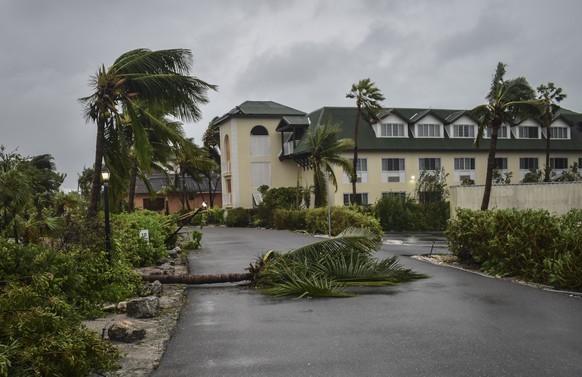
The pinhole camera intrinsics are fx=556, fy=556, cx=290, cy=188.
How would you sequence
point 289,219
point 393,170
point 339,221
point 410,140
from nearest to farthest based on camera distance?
point 339,221
point 289,219
point 393,170
point 410,140

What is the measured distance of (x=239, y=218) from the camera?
155ft

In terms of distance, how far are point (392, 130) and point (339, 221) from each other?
21918mm

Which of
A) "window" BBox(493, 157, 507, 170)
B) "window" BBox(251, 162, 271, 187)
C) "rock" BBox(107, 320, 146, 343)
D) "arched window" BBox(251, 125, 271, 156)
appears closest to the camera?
"rock" BBox(107, 320, 146, 343)

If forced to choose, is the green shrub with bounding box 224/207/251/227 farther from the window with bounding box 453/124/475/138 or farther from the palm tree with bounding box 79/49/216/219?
the palm tree with bounding box 79/49/216/219

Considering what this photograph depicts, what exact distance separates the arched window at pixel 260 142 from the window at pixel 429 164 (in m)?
13.4

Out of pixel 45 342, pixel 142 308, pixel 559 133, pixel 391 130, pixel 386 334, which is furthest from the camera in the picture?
pixel 559 133

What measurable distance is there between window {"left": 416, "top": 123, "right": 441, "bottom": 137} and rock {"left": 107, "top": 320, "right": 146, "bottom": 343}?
43431 mm

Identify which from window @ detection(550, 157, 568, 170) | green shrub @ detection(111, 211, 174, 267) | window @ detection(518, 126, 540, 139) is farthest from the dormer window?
green shrub @ detection(111, 211, 174, 267)

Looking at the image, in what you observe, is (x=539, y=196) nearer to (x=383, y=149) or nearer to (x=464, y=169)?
(x=383, y=149)

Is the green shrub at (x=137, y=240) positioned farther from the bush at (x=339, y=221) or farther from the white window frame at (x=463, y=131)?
the white window frame at (x=463, y=131)

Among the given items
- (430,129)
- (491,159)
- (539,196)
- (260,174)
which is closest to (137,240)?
(491,159)

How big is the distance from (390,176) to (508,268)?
111 ft

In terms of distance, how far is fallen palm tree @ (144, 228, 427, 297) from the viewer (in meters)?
12.1

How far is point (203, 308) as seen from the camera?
1035cm
